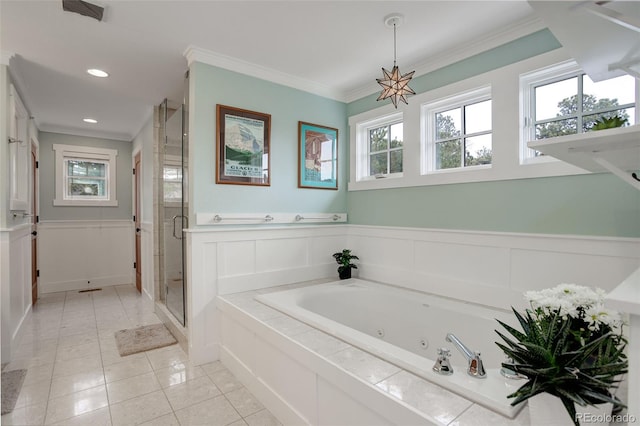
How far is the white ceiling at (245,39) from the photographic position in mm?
1930

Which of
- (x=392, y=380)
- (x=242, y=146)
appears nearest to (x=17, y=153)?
(x=242, y=146)

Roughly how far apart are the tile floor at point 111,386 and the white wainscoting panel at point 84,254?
5.33 feet

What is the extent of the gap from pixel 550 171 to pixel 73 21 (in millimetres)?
3154

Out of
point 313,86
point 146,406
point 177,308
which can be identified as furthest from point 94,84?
point 146,406

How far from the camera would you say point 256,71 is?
2756 mm

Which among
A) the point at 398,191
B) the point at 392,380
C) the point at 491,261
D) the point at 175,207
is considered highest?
the point at 398,191

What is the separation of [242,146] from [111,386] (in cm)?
197

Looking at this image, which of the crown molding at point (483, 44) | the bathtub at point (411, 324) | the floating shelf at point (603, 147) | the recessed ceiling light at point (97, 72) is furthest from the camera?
the recessed ceiling light at point (97, 72)

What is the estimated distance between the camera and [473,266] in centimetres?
235

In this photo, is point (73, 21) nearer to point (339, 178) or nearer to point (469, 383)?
point (339, 178)

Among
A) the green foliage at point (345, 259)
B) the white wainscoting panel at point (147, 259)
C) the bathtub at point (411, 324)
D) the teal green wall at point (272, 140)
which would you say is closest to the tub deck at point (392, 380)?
the bathtub at point (411, 324)

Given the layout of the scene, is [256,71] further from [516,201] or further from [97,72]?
[516,201]

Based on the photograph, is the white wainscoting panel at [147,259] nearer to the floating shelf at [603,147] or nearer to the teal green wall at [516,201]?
the teal green wall at [516,201]

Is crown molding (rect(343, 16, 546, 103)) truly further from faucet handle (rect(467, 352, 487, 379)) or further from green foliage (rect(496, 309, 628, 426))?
faucet handle (rect(467, 352, 487, 379))
